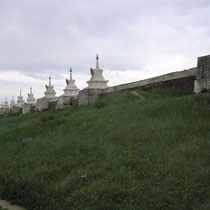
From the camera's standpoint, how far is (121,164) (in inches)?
171

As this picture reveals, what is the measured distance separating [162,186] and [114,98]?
7780mm

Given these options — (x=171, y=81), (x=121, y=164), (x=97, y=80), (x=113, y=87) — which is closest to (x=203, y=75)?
(x=171, y=81)

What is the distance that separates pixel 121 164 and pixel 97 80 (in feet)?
35.6

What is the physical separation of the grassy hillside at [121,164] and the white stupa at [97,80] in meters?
7.64

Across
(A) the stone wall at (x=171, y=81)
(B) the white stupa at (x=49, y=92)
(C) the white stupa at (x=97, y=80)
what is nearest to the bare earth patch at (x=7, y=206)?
(A) the stone wall at (x=171, y=81)

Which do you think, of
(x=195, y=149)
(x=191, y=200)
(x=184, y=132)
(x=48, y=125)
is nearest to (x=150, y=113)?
(x=184, y=132)

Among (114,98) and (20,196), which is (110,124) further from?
(114,98)

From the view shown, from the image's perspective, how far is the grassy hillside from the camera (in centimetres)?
340

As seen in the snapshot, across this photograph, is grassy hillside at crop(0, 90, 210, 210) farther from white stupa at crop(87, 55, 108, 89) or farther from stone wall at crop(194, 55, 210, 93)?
white stupa at crop(87, 55, 108, 89)

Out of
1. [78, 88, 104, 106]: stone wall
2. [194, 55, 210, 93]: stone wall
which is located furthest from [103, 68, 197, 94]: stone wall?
[78, 88, 104, 106]: stone wall

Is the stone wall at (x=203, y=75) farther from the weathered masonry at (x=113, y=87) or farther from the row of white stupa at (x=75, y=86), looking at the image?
the row of white stupa at (x=75, y=86)

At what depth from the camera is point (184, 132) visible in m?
5.25

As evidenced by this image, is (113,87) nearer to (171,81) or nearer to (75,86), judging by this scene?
(171,81)

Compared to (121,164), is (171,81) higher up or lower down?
higher up
